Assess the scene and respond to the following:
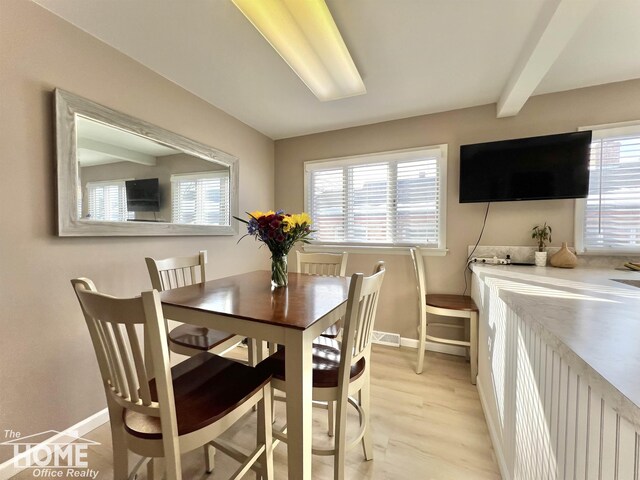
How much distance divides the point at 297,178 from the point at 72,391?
2.71 meters

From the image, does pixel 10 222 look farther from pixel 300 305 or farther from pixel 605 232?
pixel 605 232

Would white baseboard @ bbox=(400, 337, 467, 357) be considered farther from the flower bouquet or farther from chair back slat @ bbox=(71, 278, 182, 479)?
chair back slat @ bbox=(71, 278, 182, 479)

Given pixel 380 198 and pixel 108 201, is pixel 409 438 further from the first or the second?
pixel 108 201

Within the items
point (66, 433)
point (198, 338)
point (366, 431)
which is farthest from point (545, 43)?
point (66, 433)

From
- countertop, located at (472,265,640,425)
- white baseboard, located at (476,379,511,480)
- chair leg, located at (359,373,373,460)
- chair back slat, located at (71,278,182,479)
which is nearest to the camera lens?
countertop, located at (472,265,640,425)

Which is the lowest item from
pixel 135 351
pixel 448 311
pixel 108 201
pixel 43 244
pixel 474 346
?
pixel 474 346

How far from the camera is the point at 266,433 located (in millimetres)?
1111

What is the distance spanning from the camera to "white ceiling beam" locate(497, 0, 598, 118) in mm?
1233

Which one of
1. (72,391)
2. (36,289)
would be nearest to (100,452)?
(72,391)

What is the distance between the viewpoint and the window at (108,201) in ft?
5.20

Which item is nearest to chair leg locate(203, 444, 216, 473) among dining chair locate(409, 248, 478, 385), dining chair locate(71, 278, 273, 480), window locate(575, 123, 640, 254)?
dining chair locate(71, 278, 273, 480)

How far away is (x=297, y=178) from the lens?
3.29m

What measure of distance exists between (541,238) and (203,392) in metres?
2.75

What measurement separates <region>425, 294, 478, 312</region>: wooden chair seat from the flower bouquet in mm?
1458
